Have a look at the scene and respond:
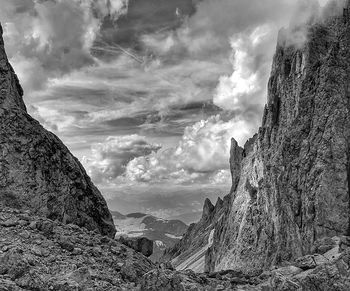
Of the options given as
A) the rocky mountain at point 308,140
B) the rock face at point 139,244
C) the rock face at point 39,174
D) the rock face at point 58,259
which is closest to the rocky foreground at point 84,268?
the rock face at point 58,259

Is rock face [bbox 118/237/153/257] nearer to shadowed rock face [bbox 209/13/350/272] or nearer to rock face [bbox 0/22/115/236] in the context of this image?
rock face [bbox 0/22/115/236]

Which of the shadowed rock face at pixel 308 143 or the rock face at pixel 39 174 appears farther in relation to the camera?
the shadowed rock face at pixel 308 143

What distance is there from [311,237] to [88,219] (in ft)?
304

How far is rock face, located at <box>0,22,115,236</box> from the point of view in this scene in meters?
33.8

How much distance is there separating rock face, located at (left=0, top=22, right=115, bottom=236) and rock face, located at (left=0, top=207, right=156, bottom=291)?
493cm

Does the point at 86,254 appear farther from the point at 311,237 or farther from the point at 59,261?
the point at 311,237

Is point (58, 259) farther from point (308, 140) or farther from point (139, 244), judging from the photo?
point (308, 140)

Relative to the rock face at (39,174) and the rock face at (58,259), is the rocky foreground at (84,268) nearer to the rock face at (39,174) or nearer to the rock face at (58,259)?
the rock face at (58,259)

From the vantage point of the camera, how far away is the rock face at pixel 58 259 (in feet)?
72.2

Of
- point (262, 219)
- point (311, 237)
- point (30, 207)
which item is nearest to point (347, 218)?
point (311, 237)

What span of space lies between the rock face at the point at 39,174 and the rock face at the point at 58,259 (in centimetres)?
493

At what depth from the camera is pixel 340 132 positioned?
112 m

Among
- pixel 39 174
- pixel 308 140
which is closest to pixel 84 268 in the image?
pixel 39 174

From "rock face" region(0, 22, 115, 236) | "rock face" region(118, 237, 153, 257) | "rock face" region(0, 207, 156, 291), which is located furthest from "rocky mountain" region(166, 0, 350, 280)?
"rock face" region(0, 207, 156, 291)
